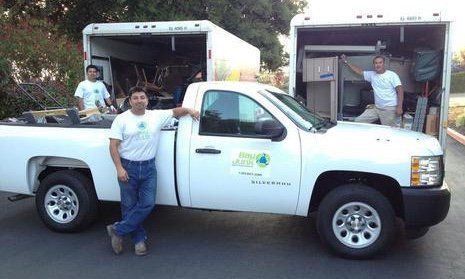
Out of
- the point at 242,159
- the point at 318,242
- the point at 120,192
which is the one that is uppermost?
the point at 242,159

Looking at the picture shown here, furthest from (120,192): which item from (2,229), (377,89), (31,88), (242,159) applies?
(31,88)

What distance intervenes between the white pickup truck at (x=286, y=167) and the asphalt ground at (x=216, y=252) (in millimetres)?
285

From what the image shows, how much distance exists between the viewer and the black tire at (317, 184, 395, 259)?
200 inches

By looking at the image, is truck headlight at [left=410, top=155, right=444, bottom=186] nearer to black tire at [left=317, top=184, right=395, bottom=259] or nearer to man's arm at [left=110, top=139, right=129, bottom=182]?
black tire at [left=317, top=184, right=395, bottom=259]

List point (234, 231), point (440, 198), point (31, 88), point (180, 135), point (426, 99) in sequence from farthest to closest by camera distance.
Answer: point (31, 88)
point (426, 99)
point (234, 231)
point (180, 135)
point (440, 198)

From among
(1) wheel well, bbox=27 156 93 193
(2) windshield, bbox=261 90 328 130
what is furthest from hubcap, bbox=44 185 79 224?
(2) windshield, bbox=261 90 328 130

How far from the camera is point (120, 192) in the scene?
549 cm

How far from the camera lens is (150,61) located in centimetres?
1143

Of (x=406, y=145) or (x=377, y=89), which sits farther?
(x=377, y=89)

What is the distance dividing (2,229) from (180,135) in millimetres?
2606

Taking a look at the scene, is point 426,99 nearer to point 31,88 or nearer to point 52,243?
point 52,243

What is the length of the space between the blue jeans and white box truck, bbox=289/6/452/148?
3201mm

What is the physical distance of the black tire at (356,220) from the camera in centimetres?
508

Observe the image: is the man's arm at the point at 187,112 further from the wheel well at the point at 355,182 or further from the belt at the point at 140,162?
the wheel well at the point at 355,182
